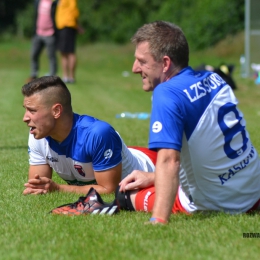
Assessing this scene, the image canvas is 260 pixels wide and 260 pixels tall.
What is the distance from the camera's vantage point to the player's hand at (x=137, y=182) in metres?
5.12

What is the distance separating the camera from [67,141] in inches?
220

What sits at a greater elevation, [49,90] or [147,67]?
[147,67]

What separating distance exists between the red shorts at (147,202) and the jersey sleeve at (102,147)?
1.78 ft

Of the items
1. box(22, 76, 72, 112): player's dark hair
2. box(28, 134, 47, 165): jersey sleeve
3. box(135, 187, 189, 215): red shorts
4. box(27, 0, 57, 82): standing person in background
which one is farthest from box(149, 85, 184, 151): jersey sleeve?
box(27, 0, 57, 82): standing person in background

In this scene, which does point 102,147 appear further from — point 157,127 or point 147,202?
point 157,127

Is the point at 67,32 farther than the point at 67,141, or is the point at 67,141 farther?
the point at 67,32

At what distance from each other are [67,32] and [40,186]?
13.3 meters

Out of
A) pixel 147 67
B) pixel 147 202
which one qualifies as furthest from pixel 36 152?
pixel 147 67

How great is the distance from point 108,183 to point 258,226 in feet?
5.26

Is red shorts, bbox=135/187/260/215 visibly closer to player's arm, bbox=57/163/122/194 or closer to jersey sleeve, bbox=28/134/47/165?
player's arm, bbox=57/163/122/194

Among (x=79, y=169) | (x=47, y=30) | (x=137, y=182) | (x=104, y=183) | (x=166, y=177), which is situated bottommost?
(x=47, y=30)

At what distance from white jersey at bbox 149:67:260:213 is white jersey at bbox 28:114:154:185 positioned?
0.85 m

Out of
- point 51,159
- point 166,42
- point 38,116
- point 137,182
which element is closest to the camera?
point 166,42

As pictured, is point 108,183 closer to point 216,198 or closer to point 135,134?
point 216,198
